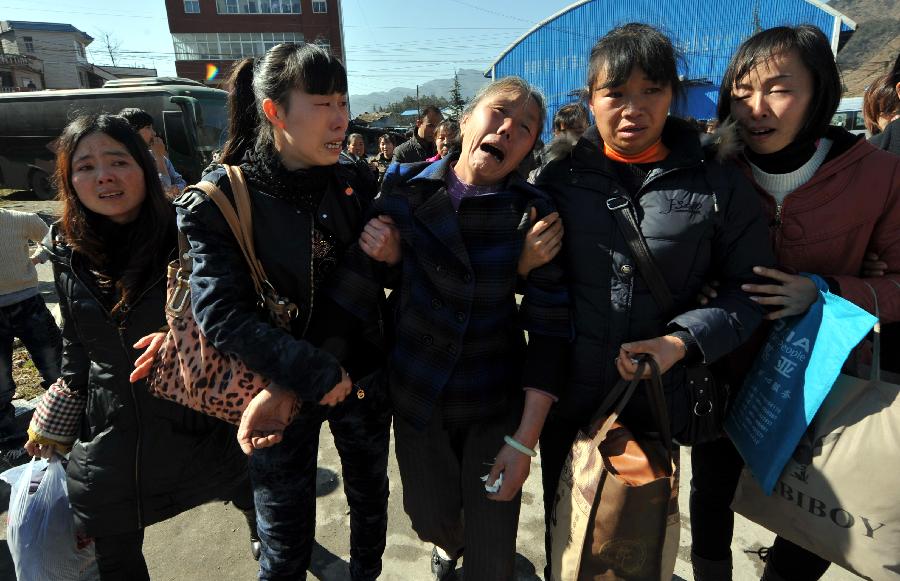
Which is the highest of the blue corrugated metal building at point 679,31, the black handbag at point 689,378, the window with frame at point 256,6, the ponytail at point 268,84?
the window with frame at point 256,6

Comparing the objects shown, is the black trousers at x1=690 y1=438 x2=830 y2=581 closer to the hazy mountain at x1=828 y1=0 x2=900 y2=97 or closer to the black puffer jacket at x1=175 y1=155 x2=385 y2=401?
the black puffer jacket at x1=175 y1=155 x2=385 y2=401

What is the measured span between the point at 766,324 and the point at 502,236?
905 mm

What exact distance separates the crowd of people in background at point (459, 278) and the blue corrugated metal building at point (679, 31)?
66.1 ft

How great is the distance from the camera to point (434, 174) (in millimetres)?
1561

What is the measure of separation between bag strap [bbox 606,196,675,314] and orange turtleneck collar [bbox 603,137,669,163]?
158mm

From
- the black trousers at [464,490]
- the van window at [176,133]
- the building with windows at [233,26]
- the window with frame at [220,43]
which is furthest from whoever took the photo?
the window with frame at [220,43]

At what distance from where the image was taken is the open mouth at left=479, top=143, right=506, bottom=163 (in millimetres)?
1508

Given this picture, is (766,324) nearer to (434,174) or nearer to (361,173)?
(434,174)

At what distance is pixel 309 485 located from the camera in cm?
173

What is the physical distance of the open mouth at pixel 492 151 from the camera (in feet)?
4.95

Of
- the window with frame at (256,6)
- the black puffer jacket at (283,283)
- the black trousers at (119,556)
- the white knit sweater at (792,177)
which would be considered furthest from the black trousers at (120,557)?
the window with frame at (256,6)

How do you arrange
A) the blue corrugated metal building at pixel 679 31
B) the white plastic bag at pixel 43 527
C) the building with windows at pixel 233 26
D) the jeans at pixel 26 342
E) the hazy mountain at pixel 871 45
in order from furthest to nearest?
1. the hazy mountain at pixel 871 45
2. the building with windows at pixel 233 26
3. the blue corrugated metal building at pixel 679 31
4. the jeans at pixel 26 342
5. the white plastic bag at pixel 43 527

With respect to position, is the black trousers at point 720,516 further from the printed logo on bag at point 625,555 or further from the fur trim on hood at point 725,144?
the fur trim on hood at point 725,144

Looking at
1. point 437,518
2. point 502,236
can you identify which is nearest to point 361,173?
point 502,236
